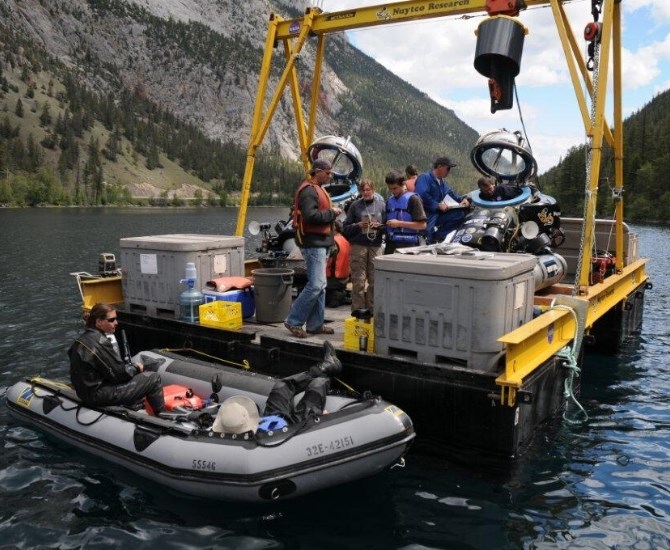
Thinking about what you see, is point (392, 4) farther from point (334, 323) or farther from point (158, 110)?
point (158, 110)

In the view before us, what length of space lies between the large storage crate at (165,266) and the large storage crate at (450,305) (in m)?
3.37

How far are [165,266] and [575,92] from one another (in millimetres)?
6516

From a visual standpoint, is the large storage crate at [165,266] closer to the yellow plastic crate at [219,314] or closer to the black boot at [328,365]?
the yellow plastic crate at [219,314]

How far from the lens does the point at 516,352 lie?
19.2ft

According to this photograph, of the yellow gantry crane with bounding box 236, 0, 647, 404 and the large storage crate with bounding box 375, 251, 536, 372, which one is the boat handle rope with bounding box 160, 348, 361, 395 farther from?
the yellow gantry crane with bounding box 236, 0, 647, 404

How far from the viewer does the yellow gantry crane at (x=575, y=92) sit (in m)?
6.57

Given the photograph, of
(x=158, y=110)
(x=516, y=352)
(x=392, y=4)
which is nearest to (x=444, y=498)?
(x=516, y=352)

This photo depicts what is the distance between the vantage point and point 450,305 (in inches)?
240

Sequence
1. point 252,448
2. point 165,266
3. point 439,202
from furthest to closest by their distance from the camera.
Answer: point 439,202
point 165,266
point 252,448

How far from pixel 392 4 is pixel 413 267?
6982mm

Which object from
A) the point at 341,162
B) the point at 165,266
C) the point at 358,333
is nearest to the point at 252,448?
the point at 358,333

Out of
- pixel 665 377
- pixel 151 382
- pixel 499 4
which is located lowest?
pixel 665 377

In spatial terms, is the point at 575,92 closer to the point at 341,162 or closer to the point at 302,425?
the point at 341,162

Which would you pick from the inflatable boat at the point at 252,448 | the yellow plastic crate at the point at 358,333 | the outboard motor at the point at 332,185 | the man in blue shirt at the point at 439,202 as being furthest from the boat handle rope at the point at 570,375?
the outboard motor at the point at 332,185
